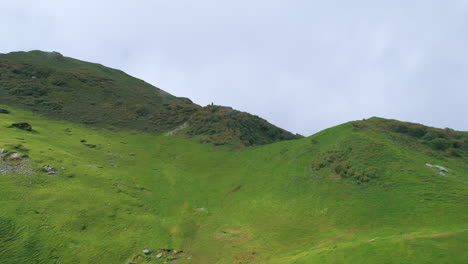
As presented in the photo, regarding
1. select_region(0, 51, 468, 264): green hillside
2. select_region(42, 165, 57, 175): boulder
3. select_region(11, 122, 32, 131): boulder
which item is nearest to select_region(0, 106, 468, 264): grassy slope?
select_region(0, 51, 468, 264): green hillside

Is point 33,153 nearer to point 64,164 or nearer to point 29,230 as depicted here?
point 64,164

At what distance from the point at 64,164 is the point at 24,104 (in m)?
45.3

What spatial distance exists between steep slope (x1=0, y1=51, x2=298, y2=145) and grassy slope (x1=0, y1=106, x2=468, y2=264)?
23.8 metres

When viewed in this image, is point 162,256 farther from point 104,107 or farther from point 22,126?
point 104,107

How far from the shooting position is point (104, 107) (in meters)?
81.1

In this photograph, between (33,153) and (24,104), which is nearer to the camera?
(33,153)

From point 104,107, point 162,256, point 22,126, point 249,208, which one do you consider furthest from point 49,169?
point 104,107

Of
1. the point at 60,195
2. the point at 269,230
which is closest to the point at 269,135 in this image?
the point at 269,230

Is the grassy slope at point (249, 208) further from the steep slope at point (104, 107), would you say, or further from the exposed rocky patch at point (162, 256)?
A: the steep slope at point (104, 107)

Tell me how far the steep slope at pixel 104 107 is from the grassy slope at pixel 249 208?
23.8 m

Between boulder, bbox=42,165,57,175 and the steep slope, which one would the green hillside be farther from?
the steep slope

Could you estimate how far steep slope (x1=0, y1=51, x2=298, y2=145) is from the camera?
7131 cm

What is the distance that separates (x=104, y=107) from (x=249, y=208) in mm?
65226

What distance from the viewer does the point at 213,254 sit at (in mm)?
25906
